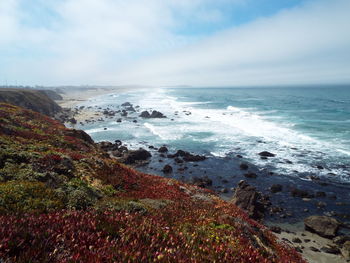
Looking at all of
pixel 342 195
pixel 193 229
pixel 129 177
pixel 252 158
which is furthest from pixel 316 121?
pixel 193 229

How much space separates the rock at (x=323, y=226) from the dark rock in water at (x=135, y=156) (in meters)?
25.1

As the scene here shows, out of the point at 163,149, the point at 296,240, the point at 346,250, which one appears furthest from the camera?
the point at 163,149

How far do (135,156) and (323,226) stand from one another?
26.9 m

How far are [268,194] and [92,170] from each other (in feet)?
71.0

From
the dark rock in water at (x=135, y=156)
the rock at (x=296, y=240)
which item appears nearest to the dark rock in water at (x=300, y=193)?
the rock at (x=296, y=240)

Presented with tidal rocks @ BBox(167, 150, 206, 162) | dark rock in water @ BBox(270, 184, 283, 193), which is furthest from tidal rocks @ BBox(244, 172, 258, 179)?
tidal rocks @ BBox(167, 150, 206, 162)

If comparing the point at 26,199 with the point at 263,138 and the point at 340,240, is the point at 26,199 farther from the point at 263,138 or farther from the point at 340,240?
the point at 263,138

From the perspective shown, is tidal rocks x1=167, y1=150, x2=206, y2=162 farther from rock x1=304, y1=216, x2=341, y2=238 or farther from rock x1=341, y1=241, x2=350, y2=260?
rock x1=341, y1=241, x2=350, y2=260

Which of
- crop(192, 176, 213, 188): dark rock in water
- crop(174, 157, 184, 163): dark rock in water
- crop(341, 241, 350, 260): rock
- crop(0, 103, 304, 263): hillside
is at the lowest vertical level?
crop(174, 157, 184, 163): dark rock in water

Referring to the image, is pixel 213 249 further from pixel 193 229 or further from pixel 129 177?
pixel 129 177

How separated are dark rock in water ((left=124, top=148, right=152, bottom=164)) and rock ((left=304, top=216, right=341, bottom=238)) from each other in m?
25.1

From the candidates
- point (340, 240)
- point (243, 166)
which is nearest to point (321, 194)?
point (340, 240)

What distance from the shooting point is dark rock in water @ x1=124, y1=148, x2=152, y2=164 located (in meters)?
36.2

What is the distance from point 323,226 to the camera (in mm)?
19719
